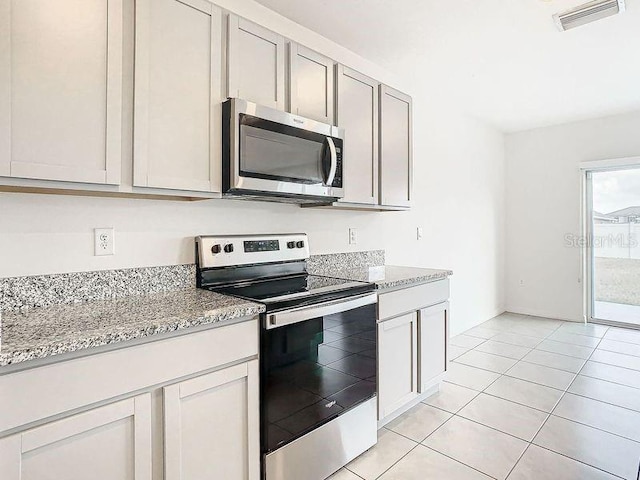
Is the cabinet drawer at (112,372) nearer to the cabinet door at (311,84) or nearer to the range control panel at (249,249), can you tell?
the range control panel at (249,249)

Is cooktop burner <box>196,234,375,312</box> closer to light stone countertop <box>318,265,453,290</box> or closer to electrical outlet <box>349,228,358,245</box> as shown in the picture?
light stone countertop <box>318,265,453,290</box>

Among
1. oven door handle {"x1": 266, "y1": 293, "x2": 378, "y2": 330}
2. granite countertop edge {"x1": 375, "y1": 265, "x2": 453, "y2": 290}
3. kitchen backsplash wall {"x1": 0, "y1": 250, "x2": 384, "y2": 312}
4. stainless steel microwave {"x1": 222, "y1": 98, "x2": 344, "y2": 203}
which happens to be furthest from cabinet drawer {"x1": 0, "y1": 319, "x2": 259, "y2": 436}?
granite countertop edge {"x1": 375, "y1": 265, "x2": 453, "y2": 290}

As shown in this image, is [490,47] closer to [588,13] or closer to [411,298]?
[588,13]

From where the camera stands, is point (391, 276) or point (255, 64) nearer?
point (255, 64)

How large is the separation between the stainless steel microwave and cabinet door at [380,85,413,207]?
52 centimetres

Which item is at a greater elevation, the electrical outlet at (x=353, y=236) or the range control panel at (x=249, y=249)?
the electrical outlet at (x=353, y=236)

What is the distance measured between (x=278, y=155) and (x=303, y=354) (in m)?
1.00

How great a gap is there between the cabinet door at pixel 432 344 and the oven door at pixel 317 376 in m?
0.53

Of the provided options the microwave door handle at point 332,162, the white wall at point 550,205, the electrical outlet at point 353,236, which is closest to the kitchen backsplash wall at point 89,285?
the microwave door handle at point 332,162

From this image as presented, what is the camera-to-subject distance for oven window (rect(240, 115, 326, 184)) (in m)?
1.79

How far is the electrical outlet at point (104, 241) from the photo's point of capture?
5.41 ft

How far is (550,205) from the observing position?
5027 mm

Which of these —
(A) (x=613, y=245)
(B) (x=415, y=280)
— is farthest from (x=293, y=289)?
(A) (x=613, y=245)

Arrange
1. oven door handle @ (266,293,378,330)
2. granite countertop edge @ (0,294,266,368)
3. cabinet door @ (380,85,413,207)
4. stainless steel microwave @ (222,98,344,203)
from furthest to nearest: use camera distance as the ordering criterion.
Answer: cabinet door @ (380,85,413,207)
stainless steel microwave @ (222,98,344,203)
oven door handle @ (266,293,378,330)
granite countertop edge @ (0,294,266,368)
